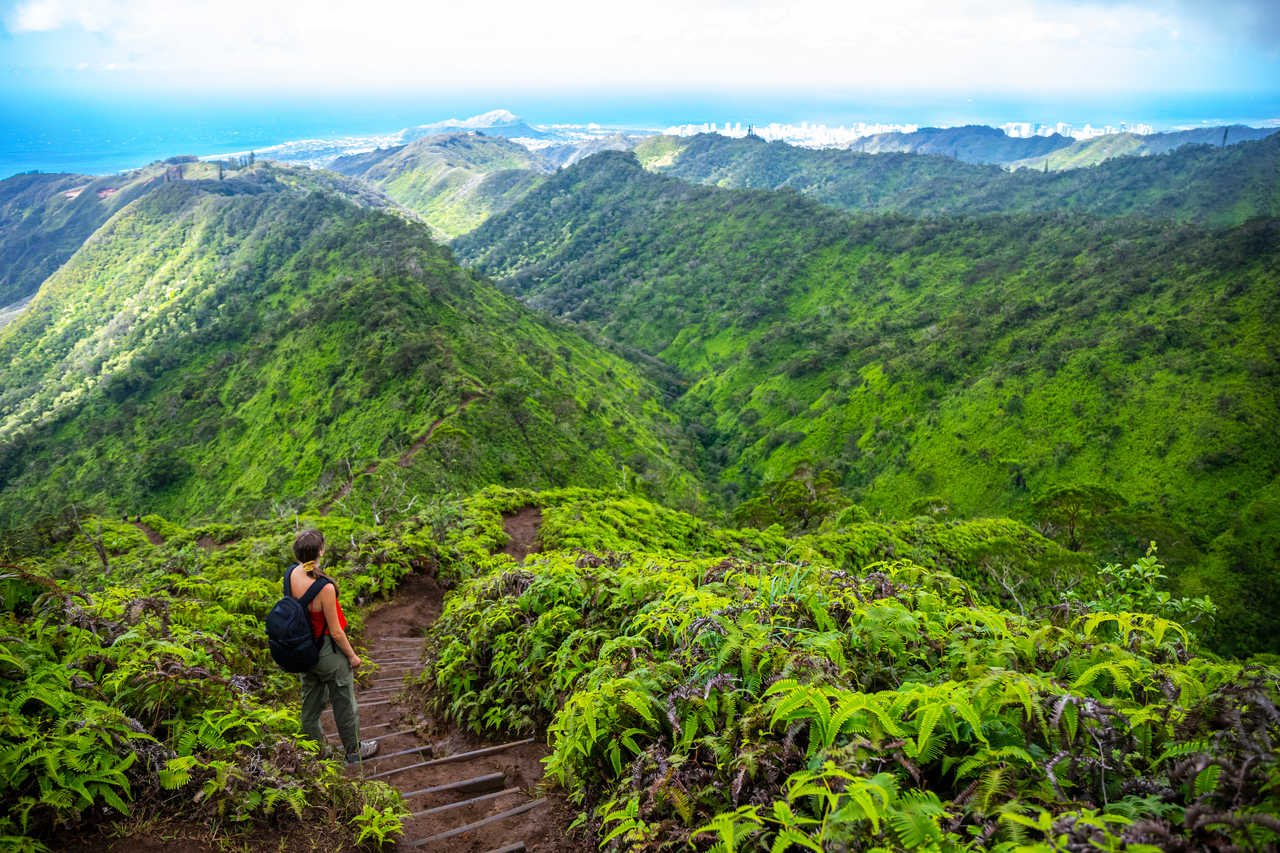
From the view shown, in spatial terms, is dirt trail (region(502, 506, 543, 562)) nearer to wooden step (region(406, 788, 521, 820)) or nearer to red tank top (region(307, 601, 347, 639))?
red tank top (region(307, 601, 347, 639))

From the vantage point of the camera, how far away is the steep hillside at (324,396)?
42594 millimetres

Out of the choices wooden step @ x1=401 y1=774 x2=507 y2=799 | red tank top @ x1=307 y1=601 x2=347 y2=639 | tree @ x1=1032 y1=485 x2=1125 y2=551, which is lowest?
tree @ x1=1032 y1=485 x2=1125 y2=551

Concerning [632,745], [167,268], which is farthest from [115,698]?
[167,268]

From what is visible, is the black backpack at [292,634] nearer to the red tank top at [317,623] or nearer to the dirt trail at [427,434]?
the red tank top at [317,623]

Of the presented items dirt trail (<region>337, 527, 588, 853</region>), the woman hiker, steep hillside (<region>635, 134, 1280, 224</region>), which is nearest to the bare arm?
the woman hiker

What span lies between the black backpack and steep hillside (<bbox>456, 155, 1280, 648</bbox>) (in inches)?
1278

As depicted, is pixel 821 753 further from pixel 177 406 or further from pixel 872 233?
pixel 872 233

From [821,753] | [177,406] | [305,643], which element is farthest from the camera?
[177,406]

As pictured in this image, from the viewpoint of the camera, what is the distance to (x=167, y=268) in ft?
396

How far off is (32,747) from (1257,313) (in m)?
70.4

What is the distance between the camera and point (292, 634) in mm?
5512

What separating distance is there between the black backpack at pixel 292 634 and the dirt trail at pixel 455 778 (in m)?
1.18

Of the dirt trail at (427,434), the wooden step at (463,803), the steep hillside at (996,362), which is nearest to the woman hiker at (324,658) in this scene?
the wooden step at (463,803)

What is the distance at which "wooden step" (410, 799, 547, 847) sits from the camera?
4.71 metres
